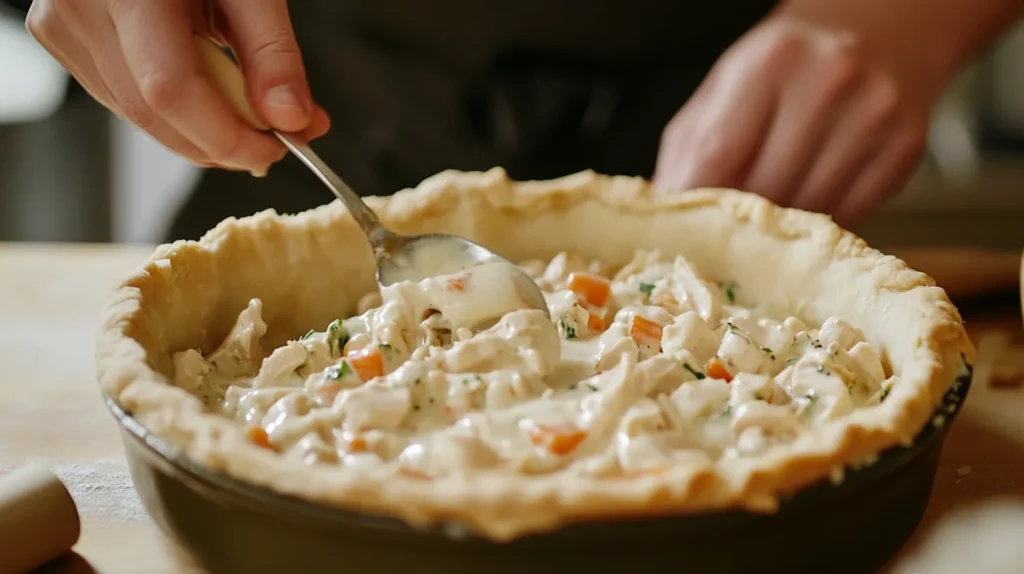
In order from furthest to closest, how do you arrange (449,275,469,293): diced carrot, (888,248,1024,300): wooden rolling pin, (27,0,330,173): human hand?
(888,248,1024,300): wooden rolling pin → (449,275,469,293): diced carrot → (27,0,330,173): human hand

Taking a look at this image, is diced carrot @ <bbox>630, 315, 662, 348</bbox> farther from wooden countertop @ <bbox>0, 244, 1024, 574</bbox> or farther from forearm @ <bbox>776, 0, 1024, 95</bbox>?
forearm @ <bbox>776, 0, 1024, 95</bbox>

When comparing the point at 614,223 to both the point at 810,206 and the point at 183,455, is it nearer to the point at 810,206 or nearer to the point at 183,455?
the point at 810,206

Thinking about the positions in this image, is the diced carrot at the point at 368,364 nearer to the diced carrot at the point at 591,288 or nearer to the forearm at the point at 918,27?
the diced carrot at the point at 591,288

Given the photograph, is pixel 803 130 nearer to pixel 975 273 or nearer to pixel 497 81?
pixel 975 273

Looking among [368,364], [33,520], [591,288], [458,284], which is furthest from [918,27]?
[33,520]

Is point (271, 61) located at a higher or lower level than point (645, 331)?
higher

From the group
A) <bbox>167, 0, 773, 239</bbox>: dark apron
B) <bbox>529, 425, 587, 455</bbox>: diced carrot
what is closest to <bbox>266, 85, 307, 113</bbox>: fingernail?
<bbox>529, 425, 587, 455</bbox>: diced carrot

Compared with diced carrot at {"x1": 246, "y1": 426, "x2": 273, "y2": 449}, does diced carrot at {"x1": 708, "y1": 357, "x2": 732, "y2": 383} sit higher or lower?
lower

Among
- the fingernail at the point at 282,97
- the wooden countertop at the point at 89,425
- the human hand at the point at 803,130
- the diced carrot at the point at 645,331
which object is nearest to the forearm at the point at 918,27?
the human hand at the point at 803,130
